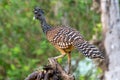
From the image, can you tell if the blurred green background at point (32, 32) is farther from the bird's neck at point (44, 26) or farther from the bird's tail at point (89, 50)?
the bird's tail at point (89, 50)

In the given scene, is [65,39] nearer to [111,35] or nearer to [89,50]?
[89,50]

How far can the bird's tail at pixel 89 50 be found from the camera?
14.0ft

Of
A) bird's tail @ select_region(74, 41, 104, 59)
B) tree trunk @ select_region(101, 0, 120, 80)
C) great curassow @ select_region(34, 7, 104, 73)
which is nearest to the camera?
bird's tail @ select_region(74, 41, 104, 59)

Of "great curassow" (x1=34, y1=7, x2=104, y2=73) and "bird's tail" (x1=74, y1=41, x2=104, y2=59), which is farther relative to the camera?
"great curassow" (x1=34, y1=7, x2=104, y2=73)

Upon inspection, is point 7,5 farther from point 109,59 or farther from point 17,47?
point 109,59

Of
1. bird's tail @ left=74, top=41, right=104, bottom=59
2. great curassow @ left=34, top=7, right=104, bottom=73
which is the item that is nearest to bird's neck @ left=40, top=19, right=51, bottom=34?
great curassow @ left=34, top=7, right=104, bottom=73

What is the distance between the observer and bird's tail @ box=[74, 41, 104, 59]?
4.27 metres

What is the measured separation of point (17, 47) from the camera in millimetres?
10398

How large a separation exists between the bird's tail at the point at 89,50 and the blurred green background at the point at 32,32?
5.40 meters

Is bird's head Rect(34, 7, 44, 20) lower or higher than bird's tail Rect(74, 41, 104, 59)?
higher

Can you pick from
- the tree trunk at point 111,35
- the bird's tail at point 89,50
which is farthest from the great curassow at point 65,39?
the tree trunk at point 111,35

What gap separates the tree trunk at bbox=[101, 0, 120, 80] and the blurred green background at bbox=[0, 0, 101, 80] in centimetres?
174

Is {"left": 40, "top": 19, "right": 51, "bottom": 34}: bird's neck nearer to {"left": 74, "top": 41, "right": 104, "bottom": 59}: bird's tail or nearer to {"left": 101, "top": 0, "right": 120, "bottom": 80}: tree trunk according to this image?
{"left": 74, "top": 41, "right": 104, "bottom": 59}: bird's tail

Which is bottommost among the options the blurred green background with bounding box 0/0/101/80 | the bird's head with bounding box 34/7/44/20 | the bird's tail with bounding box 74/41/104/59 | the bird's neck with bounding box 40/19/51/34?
the blurred green background with bounding box 0/0/101/80
